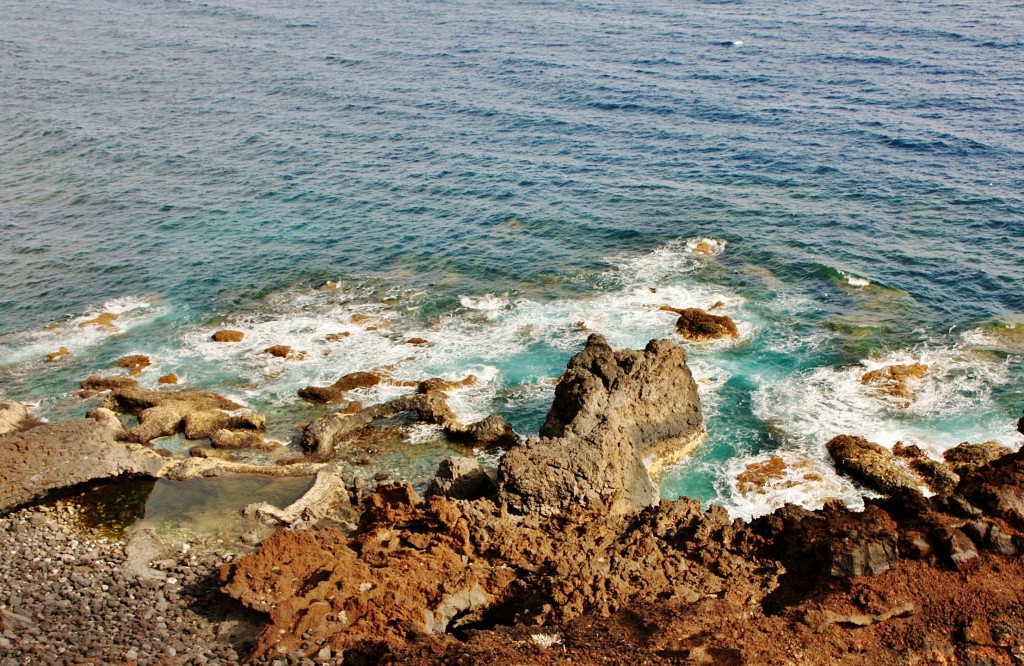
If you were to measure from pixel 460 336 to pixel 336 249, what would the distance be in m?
18.2

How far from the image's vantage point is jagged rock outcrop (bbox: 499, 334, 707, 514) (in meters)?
31.8

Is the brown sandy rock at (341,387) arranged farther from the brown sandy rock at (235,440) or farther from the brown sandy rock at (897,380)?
the brown sandy rock at (897,380)

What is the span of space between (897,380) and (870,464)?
9402mm

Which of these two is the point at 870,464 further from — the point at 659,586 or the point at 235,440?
the point at 235,440

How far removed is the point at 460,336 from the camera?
51.7m

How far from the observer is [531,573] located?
2661 cm

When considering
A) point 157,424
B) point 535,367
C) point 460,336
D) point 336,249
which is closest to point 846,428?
point 535,367

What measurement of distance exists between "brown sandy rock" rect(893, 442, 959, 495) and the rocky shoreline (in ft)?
0.51

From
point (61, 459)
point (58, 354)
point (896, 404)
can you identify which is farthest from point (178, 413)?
point (896, 404)

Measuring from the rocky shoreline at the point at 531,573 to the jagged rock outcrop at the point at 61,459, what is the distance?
101 millimetres

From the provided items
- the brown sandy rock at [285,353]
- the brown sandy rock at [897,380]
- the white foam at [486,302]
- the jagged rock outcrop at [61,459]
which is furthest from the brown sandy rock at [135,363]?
the brown sandy rock at [897,380]

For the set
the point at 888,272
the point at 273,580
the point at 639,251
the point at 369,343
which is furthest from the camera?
the point at 639,251

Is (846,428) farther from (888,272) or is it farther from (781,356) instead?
(888,272)

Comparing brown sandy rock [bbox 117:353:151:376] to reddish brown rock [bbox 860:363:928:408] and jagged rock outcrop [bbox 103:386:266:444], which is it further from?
reddish brown rock [bbox 860:363:928:408]
